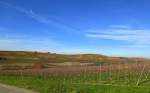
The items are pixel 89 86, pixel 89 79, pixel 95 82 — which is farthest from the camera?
pixel 89 79

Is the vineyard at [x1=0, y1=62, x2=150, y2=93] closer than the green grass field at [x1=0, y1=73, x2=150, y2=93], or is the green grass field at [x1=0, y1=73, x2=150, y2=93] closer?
the green grass field at [x1=0, y1=73, x2=150, y2=93]

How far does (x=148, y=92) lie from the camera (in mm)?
20938

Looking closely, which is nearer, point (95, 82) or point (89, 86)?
point (89, 86)

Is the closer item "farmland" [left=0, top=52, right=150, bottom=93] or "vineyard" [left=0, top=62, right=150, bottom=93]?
"vineyard" [left=0, top=62, right=150, bottom=93]

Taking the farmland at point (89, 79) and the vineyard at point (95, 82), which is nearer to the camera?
the vineyard at point (95, 82)

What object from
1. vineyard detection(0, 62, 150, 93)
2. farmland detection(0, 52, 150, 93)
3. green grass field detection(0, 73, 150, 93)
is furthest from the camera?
farmland detection(0, 52, 150, 93)

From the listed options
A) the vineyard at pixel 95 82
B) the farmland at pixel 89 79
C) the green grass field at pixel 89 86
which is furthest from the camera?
the farmland at pixel 89 79

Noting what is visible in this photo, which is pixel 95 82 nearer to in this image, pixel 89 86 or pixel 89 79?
pixel 89 79

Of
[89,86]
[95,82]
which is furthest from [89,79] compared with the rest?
[89,86]

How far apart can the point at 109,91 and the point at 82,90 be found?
211 centimetres

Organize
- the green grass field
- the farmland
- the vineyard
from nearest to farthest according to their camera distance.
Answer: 1. the green grass field
2. the vineyard
3. the farmland

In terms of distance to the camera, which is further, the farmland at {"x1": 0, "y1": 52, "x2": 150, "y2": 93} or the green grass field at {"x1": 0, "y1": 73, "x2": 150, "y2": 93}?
the farmland at {"x1": 0, "y1": 52, "x2": 150, "y2": 93}

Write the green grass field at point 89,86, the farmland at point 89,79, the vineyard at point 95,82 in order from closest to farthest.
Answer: the green grass field at point 89,86 < the vineyard at point 95,82 < the farmland at point 89,79

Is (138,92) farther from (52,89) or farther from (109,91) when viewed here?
(52,89)
